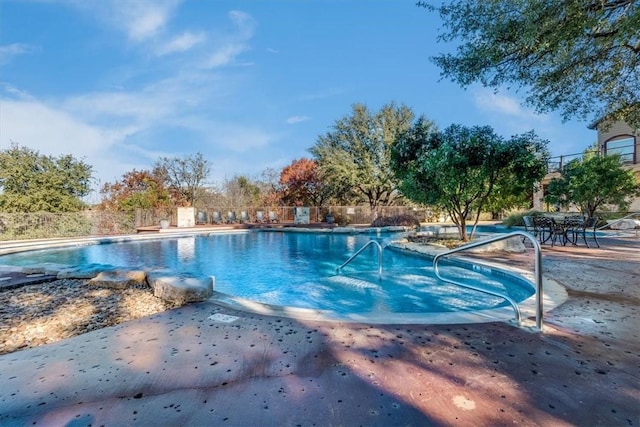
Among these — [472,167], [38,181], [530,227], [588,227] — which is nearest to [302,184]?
[38,181]

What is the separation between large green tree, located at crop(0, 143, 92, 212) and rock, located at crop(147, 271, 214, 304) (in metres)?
15.3

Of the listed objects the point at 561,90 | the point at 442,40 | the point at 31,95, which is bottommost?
the point at 561,90

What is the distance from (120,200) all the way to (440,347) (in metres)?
21.4

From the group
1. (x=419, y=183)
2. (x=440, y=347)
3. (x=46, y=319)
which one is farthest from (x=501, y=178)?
(x=46, y=319)

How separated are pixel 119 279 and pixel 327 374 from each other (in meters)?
3.93

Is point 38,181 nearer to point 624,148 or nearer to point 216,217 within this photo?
point 216,217

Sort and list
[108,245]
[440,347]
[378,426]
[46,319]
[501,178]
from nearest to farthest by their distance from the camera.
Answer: [378,426] → [440,347] → [46,319] → [501,178] → [108,245]

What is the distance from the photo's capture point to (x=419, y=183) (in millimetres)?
9148

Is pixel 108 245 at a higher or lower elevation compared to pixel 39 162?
lower

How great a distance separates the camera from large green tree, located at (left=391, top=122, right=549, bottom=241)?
814 cm

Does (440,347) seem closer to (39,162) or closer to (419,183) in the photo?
(419,183)

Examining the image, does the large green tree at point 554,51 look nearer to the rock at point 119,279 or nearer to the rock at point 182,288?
the rock at point 182,288

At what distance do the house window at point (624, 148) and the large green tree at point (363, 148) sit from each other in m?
12.2

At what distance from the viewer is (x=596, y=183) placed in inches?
550
